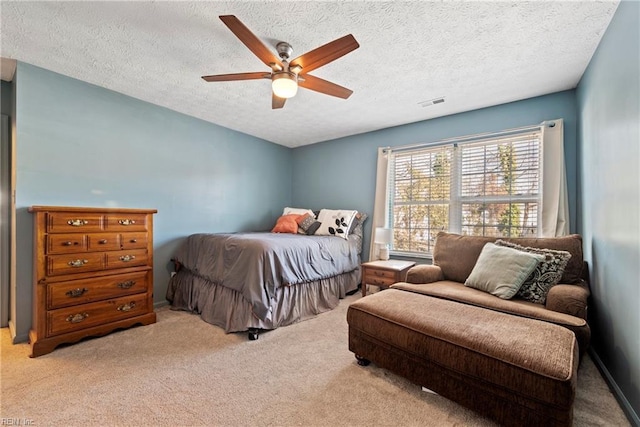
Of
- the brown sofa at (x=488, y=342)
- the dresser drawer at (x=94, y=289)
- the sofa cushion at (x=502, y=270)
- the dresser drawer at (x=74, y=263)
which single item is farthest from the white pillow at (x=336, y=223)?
the dresser drawer at (x=74, y=263)

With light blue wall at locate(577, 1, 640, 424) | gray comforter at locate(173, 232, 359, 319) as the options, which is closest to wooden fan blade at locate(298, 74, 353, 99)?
gray comforter at locate(173, 232, 359, 319)

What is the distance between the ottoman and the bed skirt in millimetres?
903

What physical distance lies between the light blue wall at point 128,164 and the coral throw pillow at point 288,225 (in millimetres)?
642

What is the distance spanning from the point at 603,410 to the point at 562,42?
7.61 ft

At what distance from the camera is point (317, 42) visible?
1.93 m

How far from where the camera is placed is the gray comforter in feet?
7.74

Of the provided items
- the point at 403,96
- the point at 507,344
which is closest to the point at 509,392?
the point at 507,344

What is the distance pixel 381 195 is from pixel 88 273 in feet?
10.7

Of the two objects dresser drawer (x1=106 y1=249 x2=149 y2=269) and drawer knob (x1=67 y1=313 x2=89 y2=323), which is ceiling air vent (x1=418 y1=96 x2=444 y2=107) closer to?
dresser drawer (x1=106 y1=249 x2=149 y2=269)

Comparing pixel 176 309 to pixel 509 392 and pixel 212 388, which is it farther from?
pixel 509 392

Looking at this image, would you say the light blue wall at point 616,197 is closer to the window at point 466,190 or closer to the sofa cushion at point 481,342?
the sofa cushion at point 481,342

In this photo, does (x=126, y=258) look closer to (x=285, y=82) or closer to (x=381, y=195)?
(x=285, y=82)

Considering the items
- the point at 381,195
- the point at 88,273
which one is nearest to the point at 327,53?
the point at 381,195

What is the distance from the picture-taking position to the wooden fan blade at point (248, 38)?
4.69 ft
